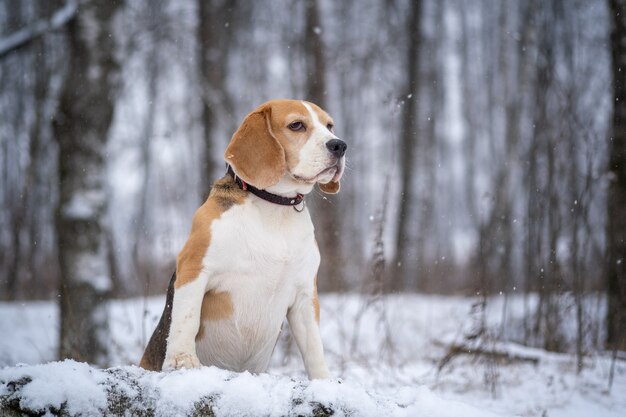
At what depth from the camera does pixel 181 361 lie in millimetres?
2549

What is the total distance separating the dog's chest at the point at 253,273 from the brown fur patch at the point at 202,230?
40mm

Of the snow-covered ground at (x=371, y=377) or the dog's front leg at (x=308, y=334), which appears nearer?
the snow-covered ground at (x=371, y=377)

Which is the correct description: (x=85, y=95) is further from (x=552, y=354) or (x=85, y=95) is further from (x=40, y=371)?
(x=552, y=354)

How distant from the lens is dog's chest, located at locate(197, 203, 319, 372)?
2695 millimetres

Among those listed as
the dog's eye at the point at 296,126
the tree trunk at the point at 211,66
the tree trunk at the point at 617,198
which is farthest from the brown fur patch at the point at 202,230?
the tree trunk at the point at 211,66

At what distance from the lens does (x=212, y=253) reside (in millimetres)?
2664

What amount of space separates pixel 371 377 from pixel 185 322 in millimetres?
2594

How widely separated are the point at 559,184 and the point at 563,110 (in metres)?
0.82

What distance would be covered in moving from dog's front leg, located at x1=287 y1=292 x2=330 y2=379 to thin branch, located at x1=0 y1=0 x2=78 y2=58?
5.03m

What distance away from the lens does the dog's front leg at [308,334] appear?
285 centimetres

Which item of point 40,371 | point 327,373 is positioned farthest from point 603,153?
point 40,371

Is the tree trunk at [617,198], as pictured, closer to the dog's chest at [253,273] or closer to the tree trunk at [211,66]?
the dog's chest at [253,273]

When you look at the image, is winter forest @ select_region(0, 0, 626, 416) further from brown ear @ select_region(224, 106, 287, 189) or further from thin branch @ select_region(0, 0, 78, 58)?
brown ear @ select_region(224, 106, 287, 189)

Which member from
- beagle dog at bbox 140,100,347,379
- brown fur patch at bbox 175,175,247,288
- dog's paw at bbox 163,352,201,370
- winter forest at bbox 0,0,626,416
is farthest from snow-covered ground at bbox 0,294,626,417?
brown fur patch at bbox 175,175,247,288
